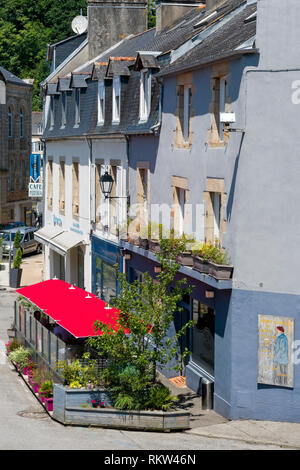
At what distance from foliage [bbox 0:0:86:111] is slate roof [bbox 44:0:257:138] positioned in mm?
58544

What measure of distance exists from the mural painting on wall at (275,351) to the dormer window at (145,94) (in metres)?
8.63

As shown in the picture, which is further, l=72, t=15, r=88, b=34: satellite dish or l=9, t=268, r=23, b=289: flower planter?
l=72, t=15, r=88, b=34: satellite dish

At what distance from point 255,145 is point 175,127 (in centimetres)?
456

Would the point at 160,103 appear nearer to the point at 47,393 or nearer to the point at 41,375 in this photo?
the point at 41,375

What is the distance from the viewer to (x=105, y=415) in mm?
17250

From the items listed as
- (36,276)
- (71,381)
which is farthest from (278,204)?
(36,276)

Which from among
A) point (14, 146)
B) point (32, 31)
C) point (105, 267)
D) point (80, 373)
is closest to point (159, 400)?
point (80, 373)

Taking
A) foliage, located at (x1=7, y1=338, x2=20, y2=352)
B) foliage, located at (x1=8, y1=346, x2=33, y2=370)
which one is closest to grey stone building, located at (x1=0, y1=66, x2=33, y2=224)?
foliage, located at (x1=7, y1=338, x2=20, y2=352)

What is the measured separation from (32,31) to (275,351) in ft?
263

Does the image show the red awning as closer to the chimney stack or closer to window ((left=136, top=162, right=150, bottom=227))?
window ((left=136, top=162, right=150, bottom=227))

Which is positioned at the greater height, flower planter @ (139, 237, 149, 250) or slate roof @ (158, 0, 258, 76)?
slate roof @ (158, 0, 258, 76)

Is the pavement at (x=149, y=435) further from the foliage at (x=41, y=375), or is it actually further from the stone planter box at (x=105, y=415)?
the foliage at (x=41, y=375)

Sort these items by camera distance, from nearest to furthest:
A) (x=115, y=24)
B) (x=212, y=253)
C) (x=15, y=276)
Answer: (x=212, y=253) < (x=115, y=24) < (x=15, y=276)

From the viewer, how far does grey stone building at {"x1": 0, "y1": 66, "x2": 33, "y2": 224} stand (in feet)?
205
